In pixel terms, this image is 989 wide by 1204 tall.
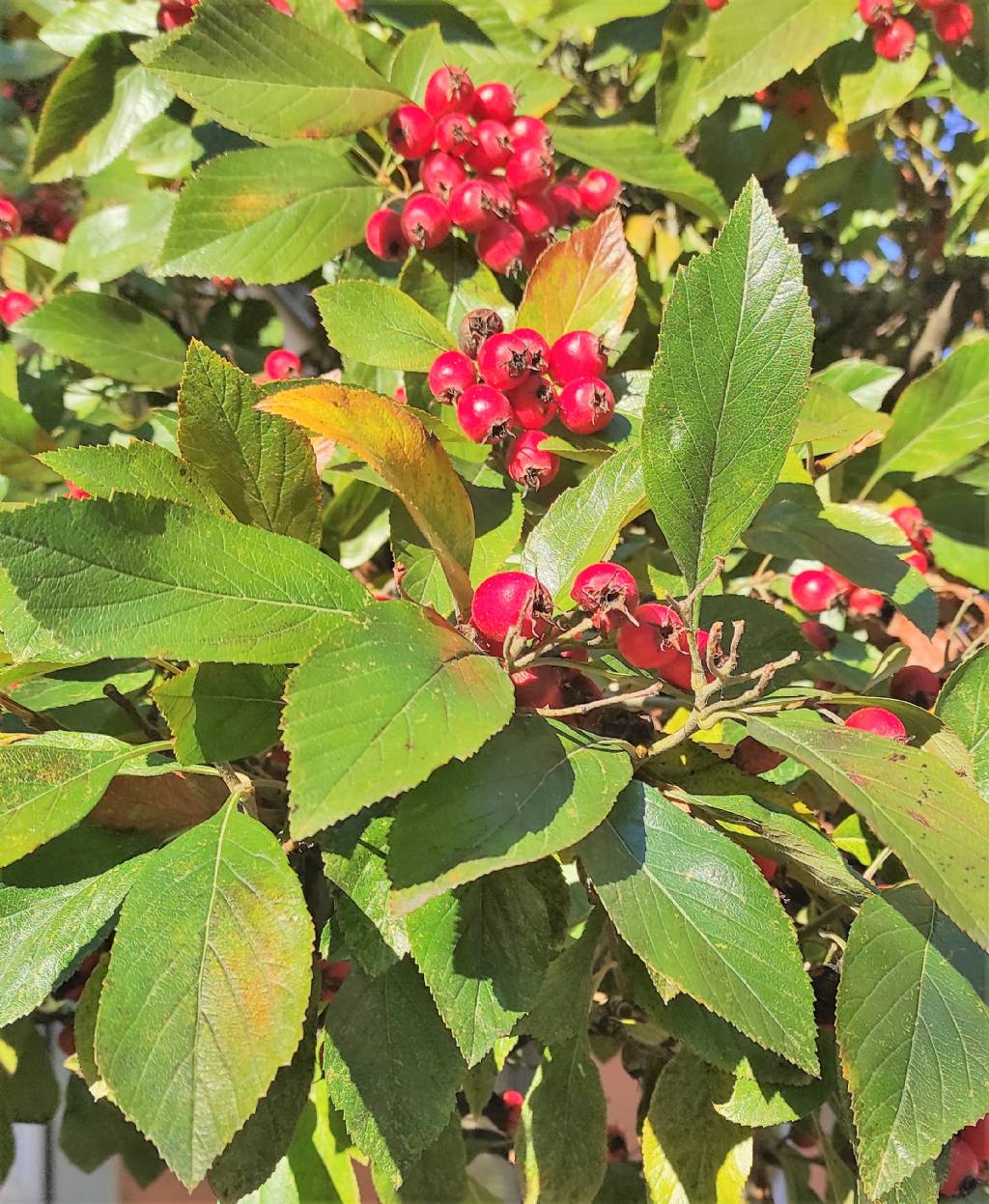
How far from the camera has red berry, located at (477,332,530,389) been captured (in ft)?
2.46

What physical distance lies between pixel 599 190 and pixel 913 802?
2.61 feet

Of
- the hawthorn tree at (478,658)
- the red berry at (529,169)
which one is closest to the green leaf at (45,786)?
the hawthorn tree at (478,658)

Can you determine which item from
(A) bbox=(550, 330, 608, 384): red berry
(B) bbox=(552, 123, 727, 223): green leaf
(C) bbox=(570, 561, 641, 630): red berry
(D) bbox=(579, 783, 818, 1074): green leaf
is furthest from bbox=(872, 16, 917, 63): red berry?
(D) bbox=(579, 783, 818, 1074): green leaf

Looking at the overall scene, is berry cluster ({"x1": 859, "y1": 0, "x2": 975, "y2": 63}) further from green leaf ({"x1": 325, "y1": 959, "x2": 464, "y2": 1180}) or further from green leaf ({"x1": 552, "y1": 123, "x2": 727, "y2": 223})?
green leaf ({"x1": 325, "y1": 959, "x2": 464, "y2": 1180})

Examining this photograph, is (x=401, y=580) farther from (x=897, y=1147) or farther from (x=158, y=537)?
(x=897, y=1147)

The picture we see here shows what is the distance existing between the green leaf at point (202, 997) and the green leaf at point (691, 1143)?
0.39 m

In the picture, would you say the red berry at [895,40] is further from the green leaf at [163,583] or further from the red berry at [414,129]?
the green leaf at [163,583]

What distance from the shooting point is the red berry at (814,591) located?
1.12 meters

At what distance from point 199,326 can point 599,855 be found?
47.9 inches

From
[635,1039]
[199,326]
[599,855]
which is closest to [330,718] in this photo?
[599,855]

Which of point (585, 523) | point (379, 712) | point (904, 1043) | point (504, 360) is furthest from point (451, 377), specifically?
point (904, 1043)

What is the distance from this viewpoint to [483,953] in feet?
1.86

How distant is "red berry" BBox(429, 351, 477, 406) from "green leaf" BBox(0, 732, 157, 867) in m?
0.37

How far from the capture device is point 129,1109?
1.52ft
